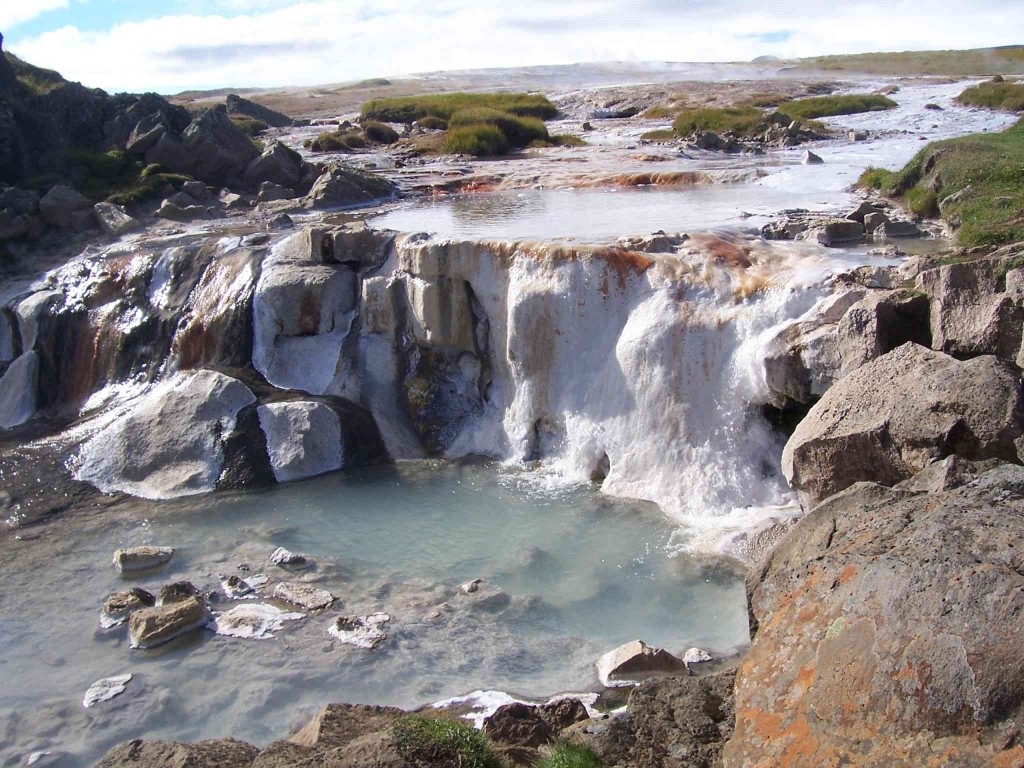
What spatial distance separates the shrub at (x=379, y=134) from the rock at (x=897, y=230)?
20.9m

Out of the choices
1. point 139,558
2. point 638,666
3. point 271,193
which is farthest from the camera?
point 271,193

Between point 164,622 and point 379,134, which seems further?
point 379,134

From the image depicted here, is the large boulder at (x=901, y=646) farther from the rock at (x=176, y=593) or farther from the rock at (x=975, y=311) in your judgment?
the rock at (x=176, y=593)

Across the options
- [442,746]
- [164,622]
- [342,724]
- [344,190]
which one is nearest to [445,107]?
[344,190]

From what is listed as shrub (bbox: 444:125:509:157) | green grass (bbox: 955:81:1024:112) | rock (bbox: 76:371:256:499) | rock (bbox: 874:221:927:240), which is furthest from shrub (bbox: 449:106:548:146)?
rock (bbox: 76:371:256:499)

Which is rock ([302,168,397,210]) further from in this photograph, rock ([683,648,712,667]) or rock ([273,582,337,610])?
rock ([683,648,712,667])

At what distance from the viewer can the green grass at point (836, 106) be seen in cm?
3338

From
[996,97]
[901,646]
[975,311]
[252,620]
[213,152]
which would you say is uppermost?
[996,97]

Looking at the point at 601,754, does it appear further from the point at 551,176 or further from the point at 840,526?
the point at 551,176

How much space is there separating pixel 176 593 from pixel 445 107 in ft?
103

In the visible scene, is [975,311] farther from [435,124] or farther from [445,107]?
[445,107]

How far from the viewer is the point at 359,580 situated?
9180mm

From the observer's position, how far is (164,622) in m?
8.40

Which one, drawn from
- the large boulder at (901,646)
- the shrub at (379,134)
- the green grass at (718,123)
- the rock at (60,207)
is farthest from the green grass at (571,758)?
the shrub at (379,134)
